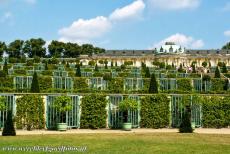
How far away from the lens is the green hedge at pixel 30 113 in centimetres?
2152

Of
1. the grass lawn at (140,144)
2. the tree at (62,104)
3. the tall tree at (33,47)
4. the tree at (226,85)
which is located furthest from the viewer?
the tall tree at (33,47)

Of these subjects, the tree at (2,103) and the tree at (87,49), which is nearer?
the tree at (2,103)

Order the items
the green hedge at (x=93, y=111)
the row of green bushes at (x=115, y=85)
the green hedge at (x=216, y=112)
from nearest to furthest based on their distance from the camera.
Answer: the green hedge at (x=93, y=111)
the green hedge at (x=216, y=112)
the row of green bushes at (x=115, y=85)

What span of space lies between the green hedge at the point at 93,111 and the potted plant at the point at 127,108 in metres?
0.88

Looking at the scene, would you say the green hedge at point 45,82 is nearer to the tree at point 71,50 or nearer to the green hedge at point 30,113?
the green hedge at point 30,113

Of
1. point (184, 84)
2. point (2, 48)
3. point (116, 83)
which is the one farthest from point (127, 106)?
point (2, 48)

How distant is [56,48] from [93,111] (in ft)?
325

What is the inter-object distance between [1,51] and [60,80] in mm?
71074

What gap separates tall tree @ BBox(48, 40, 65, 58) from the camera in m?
120

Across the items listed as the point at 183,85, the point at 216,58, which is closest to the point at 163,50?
the point at 216,58

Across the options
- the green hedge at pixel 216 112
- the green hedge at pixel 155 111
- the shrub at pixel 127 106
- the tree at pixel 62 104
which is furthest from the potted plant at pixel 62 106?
the green hedge at pixel 216 112

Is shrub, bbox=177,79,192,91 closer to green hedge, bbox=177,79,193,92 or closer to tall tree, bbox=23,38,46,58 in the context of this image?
green hedge, bbox=177,79,193,92

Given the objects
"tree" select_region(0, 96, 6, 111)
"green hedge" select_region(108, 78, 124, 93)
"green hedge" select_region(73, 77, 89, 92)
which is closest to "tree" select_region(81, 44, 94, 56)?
"green hedge" select_region(108, 78, 124, 93)

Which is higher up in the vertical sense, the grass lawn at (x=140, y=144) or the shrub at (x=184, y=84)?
the shrub at (x=184, y=84)
